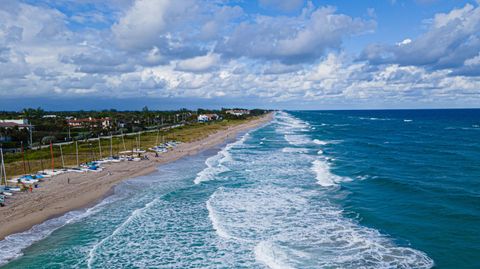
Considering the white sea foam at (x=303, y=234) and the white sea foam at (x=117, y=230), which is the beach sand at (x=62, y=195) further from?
the white sea foam at (x=303, y=234)

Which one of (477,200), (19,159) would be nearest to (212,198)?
(477,200)

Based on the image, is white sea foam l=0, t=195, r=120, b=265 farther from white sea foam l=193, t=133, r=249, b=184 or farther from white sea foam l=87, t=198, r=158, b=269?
white sea foam l=193, t=133, r=249, b=184

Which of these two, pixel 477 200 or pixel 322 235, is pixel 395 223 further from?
pixel 477 200

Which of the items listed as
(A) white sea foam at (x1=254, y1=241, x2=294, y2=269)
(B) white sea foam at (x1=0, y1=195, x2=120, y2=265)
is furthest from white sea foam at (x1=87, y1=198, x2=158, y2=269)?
(A) white sea foam at (x1=254, y1=241, x2=294, y2=269)

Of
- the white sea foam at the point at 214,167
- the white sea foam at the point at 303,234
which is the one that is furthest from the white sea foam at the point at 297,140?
the white sea foam at the point at 303,234

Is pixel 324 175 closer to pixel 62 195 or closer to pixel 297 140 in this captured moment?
pixel 62 195

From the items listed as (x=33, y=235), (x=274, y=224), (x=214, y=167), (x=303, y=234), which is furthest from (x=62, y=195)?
(x=303, y=234)
